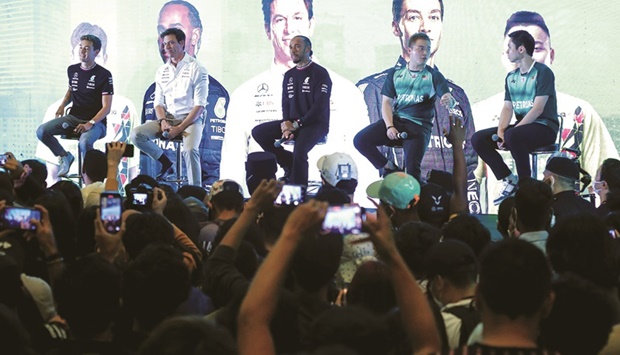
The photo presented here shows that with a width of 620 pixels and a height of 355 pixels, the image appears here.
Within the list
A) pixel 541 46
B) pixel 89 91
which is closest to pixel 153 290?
pixel 89 91

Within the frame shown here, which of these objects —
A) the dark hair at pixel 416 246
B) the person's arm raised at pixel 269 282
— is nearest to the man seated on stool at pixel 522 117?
the dark hair at pixel 416 246

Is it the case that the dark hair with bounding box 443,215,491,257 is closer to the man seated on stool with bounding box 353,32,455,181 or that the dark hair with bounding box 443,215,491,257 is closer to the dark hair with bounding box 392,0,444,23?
the man seated on stool with bounding box 353,32,455,181

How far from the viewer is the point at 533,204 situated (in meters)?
4.02

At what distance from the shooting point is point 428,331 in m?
2.24

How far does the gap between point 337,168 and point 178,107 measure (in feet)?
6.45

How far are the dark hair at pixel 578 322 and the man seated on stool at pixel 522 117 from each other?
644 cm

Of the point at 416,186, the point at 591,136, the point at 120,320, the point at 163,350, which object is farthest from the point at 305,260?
the point at 591,136

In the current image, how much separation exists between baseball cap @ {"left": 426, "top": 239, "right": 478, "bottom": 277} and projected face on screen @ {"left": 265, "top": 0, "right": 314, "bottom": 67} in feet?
26.6

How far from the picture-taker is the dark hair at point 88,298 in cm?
245

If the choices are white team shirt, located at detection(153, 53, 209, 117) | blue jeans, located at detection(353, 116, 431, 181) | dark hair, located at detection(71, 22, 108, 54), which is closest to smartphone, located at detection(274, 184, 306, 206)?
blue jeans, located at detection(353, 116, 431, 181)

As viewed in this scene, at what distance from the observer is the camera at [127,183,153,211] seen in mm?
4512

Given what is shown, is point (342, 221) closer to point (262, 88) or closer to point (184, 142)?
point (184, 142)

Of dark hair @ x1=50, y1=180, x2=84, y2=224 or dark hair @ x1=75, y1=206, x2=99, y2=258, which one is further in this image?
dark hair @ x1=50, y1=180, x2=84, y2=224

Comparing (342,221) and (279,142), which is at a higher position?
(279,142)
